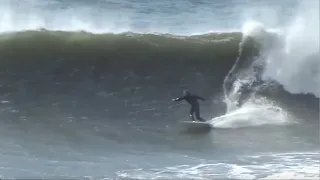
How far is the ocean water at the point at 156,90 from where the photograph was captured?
489 inches

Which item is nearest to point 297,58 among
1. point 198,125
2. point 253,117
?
point 253,117

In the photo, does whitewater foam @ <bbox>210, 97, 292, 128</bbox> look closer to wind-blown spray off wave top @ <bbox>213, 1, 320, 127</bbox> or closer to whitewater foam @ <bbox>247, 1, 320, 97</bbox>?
wind-blown spray off wave top @ <bbox>213, 1, 320, 127</bbox>

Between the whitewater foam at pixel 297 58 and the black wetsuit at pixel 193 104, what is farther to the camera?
the whitewater foam at pixel 297 58

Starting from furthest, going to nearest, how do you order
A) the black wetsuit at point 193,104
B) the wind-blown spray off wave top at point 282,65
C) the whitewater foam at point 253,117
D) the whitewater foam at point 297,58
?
the whitewater foam at point 297,58 → the wind-blown spray off wave top at point 282,65 → the black wetsuit at point 193,104 → the whitewater foam at point 253,117

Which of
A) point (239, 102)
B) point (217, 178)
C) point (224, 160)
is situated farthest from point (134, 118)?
point (217, 178)

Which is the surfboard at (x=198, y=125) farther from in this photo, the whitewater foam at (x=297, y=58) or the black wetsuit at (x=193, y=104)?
the whitewater foam at (x=297, y=58)

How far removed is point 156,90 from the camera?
17.2 meters

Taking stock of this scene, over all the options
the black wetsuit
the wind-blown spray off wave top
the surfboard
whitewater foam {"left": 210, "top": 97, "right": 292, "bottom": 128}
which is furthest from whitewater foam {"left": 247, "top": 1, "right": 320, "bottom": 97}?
the surfboard

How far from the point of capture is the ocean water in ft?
40.8

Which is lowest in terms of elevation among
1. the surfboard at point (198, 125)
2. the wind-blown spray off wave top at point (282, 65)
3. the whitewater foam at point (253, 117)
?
the surfboard at point (198, 125)

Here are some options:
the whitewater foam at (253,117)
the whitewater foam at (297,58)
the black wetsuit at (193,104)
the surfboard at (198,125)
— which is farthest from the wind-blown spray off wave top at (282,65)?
the surfboard at (198,125)

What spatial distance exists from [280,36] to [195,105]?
4.14m

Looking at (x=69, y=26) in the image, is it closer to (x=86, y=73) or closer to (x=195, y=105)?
(x=86, y=73)

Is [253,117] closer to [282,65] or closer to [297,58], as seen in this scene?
[282,65]
